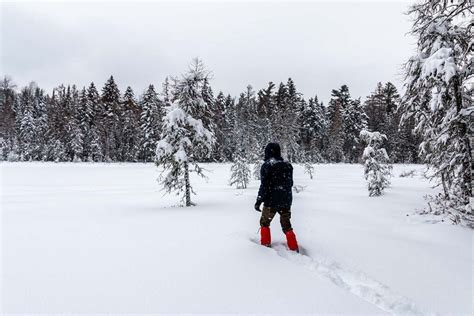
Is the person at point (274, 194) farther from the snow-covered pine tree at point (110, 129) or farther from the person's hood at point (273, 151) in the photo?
the snow-covered pine tree at point (110, 129)

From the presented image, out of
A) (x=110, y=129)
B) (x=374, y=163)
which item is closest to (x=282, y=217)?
(x=374, y=163)

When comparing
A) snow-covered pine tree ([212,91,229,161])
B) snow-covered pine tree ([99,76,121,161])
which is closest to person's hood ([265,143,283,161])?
snow-covered pine tree ([212,91,229,161])

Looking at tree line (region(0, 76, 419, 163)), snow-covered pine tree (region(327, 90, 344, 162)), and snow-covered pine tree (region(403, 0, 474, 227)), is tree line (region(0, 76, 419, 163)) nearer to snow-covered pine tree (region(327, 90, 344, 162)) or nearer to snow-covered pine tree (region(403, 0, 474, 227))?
snow-covered pine tree (region(327, 90, 344, 162))

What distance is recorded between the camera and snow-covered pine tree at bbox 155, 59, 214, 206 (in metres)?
13.0

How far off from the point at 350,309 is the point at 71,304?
3330 millimetres

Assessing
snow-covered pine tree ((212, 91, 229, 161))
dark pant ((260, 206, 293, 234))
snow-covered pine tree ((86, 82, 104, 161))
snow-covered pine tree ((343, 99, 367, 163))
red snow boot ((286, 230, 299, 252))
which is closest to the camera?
red snow boot ((286, 230, 299, 252))

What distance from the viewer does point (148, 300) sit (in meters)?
3.94

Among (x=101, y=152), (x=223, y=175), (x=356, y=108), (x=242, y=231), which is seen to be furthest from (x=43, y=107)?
(x=242, y=231)

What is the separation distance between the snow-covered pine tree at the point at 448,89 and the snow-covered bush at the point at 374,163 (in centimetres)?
577

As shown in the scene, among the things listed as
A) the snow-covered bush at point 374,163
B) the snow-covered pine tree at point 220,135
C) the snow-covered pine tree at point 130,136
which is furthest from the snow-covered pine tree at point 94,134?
the snow-covered bush at point 374,163

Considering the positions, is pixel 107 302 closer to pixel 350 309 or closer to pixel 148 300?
pixel 148 300

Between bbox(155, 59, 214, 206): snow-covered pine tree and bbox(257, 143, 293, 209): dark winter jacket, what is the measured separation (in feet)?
22.7

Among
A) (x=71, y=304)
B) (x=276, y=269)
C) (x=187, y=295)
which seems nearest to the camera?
(x=71, y=304)

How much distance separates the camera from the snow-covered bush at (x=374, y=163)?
15730mm
